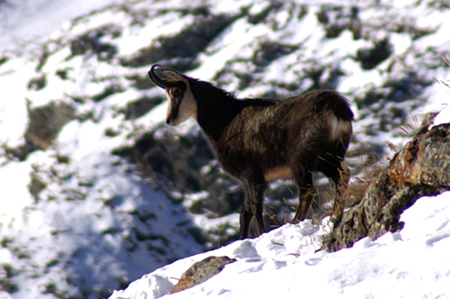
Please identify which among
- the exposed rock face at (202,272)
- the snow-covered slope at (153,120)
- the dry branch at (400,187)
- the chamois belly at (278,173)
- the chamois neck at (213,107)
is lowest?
the snow-covered slope at (153,120)

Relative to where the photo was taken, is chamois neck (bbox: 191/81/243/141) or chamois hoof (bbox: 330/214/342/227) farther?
chamois neck (bbox: 191/81/243/141)

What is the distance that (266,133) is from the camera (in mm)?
7281

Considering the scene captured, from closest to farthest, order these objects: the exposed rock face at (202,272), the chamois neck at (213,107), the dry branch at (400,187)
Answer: the dry branch at (400,187) → the exposed rock face at (202,272) → the chamois neck at (213,107)

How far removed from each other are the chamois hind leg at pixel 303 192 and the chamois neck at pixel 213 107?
4.59 ft

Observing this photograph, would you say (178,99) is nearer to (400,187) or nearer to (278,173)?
(278,173)

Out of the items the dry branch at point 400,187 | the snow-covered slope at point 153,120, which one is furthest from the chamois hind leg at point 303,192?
the snow-covered slope at point 153,120

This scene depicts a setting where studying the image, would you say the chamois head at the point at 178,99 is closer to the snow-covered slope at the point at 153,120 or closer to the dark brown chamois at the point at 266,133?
the dark brown chamois at the point at 266,133

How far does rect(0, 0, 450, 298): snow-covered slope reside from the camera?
120 ft

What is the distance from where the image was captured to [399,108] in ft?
124

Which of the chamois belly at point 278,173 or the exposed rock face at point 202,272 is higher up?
the exposed rock face at point 202,272

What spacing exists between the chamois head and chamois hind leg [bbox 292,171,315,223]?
2069mm

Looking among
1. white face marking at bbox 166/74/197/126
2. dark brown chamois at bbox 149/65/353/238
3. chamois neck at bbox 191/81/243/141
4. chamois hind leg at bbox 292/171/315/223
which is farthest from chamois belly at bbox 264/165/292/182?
white face marking at bbox 166/74/197/126

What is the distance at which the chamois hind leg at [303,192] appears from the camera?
6.76m

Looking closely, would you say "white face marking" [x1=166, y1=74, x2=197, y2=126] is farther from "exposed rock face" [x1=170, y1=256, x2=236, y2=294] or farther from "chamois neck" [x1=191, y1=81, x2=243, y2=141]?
"exposed rock face" [x1=170, y1=256, x2=236, y2=294]
